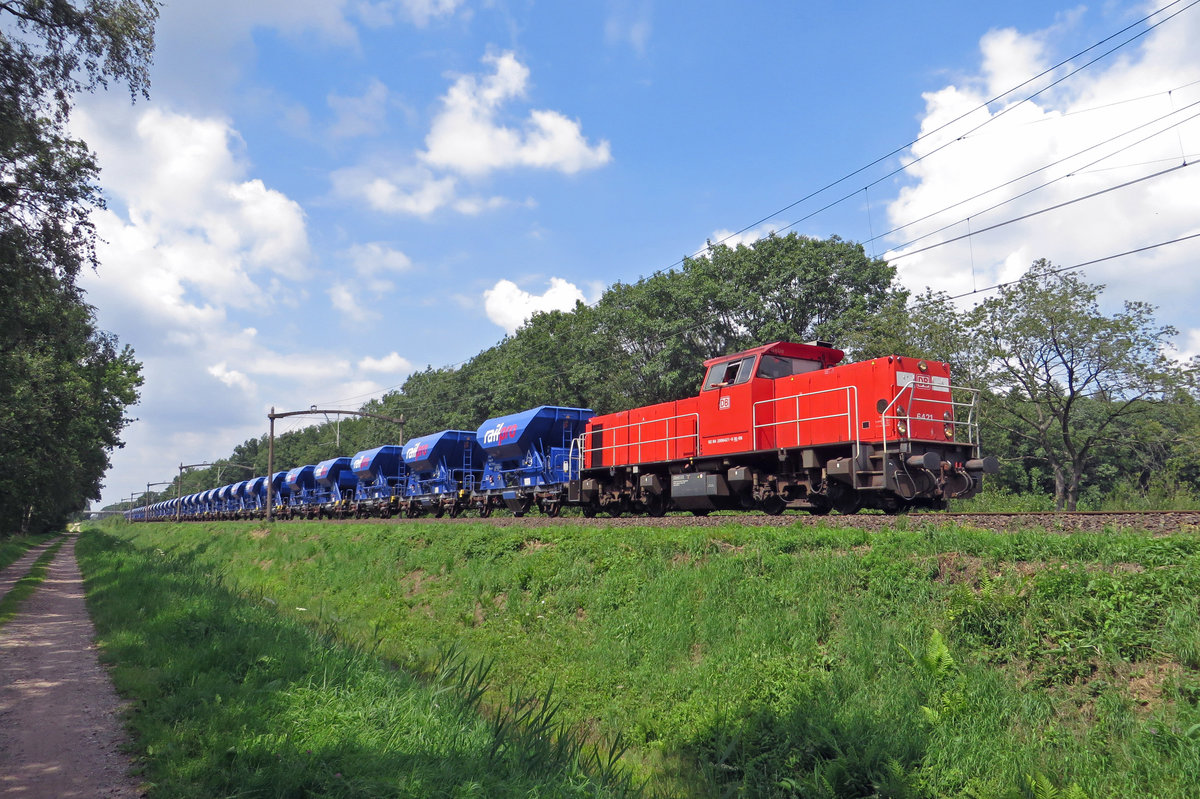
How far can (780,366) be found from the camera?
16.4 m

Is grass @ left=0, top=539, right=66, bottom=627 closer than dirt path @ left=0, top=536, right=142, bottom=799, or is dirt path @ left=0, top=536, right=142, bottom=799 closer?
dirt path @ left=0, top=536, right=142, bottom=799

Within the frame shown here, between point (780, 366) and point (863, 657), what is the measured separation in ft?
29.7

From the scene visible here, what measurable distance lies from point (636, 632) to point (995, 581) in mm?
5461

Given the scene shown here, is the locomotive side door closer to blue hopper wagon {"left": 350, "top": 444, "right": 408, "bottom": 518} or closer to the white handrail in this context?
the white handrail

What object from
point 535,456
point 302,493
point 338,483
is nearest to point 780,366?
point 535,456

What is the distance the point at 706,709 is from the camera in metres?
9.01

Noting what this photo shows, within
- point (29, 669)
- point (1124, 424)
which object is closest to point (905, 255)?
point (29, 669)

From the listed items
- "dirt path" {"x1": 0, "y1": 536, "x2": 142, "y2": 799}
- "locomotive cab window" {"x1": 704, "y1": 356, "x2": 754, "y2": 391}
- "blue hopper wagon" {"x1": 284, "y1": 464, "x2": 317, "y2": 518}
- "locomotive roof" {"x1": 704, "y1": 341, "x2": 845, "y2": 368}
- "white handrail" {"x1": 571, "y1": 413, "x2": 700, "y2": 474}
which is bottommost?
"dirt path" {"x1": 0, "y1": 536, "x2": 142, "y2": 799}

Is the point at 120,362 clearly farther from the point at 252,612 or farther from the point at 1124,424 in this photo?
the point at 1124,424

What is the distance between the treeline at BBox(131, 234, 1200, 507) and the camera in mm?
29547

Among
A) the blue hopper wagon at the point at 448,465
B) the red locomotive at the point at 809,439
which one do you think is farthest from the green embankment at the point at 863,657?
the blue hopper wagon at the point at 448,465

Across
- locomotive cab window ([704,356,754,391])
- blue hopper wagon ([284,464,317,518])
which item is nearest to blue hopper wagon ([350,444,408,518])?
blue hopper wagon ([284,464,317,518])

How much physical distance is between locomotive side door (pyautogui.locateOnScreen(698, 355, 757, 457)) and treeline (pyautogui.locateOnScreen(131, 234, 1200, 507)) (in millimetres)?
17642

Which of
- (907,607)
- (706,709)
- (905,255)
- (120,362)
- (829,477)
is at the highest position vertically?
(120,362)
